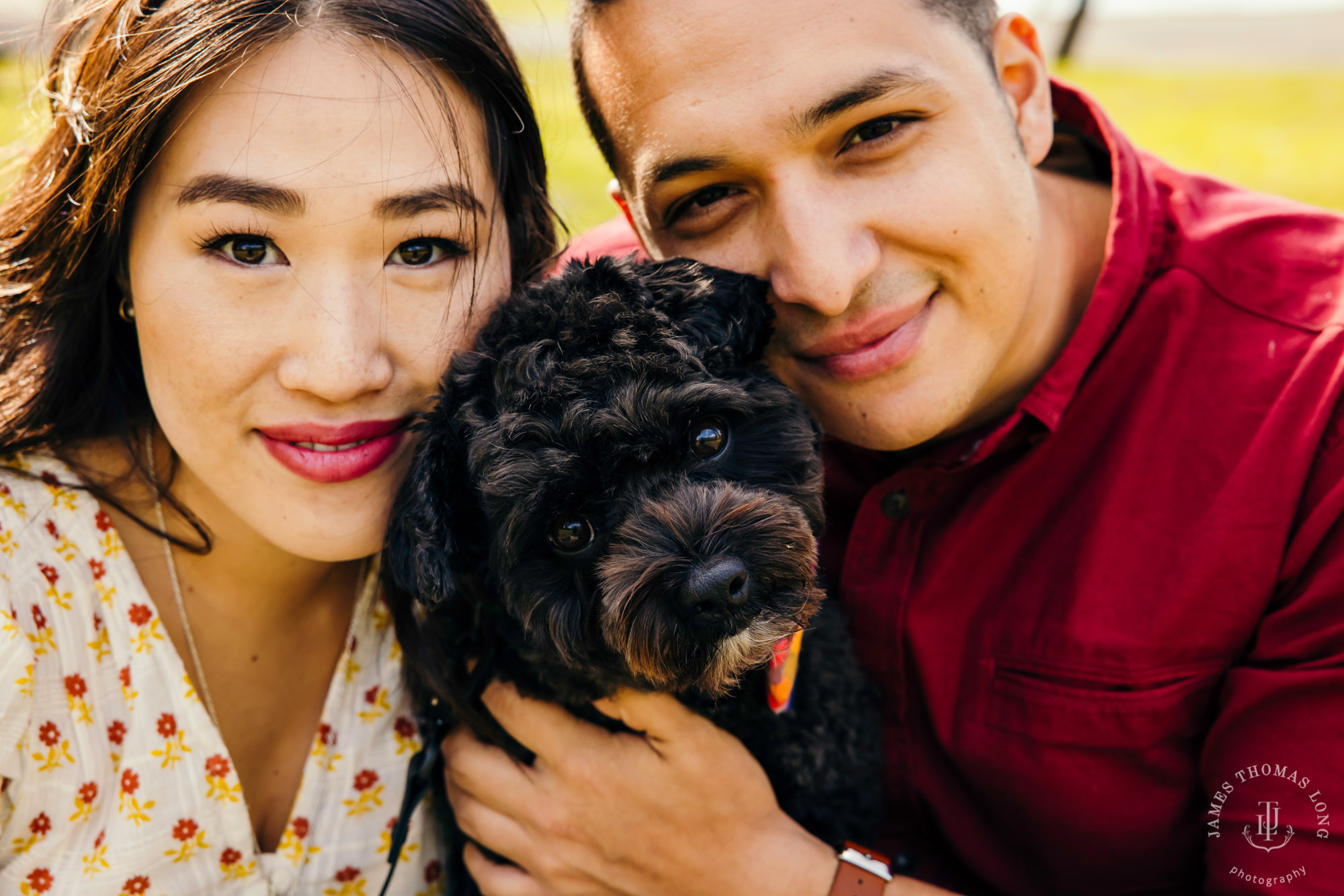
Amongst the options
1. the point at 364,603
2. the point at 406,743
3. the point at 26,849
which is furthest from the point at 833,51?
the point at 26,849

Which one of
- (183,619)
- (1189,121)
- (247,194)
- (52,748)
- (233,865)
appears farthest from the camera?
(1189,121)

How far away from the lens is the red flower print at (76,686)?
2.68 meters

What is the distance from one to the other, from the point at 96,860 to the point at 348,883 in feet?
2.34

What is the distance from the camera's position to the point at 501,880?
3.05 m

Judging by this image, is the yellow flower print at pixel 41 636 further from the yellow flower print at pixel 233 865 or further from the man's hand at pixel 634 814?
the man's hand at pixel 634 814

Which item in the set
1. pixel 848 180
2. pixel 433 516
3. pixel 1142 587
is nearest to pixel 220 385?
pixel 433 516

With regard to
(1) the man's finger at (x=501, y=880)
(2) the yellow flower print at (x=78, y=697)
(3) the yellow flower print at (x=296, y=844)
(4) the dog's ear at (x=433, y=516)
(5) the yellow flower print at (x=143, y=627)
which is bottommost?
(3) the yellow flower print at (x=296, y=844)

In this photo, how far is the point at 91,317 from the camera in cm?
291

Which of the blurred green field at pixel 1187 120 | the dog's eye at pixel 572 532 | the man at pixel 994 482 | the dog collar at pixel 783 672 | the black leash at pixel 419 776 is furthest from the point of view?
the blurred green field at pixel 1187 120

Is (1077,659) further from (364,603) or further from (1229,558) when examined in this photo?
(364,603)

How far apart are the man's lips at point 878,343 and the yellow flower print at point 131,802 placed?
2223mm

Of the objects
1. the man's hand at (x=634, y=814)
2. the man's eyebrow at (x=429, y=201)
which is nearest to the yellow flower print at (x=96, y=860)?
the man's hand at (x=634, y=814)

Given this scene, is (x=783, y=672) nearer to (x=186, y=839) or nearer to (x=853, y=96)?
(x=853, y=96)

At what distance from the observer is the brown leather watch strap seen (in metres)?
2.90
